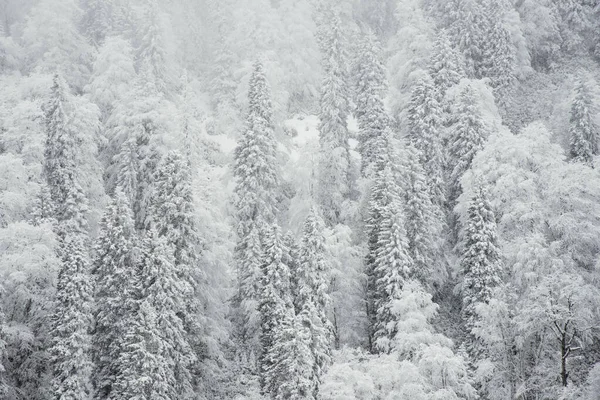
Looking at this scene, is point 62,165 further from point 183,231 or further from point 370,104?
point 370,104

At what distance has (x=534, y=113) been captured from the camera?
61906mm

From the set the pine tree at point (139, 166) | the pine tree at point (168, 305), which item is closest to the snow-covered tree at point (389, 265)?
the pine tree at point (168, 305)

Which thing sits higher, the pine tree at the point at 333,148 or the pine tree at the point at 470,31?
the pine tree at the point at 470,31

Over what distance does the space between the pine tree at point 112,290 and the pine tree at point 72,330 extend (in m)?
1.18

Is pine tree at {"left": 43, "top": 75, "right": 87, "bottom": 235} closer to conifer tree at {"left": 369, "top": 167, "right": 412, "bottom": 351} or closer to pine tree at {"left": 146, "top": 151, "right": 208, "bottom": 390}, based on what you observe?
pine tree at {"left": 146, "top": 151, "right": 208, "bottom": 390}

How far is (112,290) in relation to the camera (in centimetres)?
3212

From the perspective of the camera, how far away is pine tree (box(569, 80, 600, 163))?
49.0 metres

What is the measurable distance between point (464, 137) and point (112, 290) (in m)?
28.3

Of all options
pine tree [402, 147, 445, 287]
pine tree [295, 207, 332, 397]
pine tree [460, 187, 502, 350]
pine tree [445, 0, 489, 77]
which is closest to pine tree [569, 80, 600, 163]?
pine tree [445, 0, 489, 77]

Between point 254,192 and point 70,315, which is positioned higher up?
point 254,192

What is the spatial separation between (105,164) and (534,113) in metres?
43.4

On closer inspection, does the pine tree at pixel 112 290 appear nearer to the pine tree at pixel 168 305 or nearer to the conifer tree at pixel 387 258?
the pine tree at pixel 168 305

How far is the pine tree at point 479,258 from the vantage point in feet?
119

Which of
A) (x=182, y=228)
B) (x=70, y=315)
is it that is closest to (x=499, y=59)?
(x=182, y=228)
